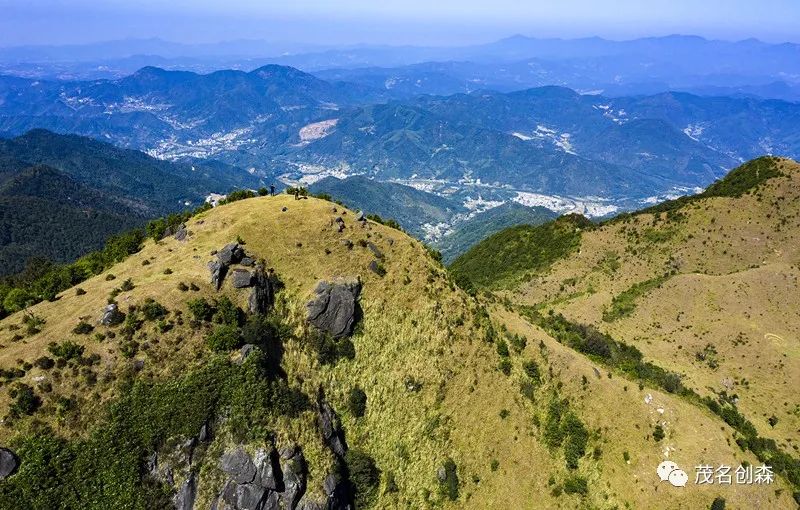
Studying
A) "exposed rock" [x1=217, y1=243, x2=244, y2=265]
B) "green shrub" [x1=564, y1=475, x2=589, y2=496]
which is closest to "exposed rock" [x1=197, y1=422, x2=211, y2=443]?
"exposed rock" [x1=217, y1=243, x2=244, y2=265]

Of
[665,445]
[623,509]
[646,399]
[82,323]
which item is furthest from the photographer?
[646,399]

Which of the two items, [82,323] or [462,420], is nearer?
[82,323]

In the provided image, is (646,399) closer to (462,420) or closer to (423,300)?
(462,420)

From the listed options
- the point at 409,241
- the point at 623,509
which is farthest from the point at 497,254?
the point at 623,509

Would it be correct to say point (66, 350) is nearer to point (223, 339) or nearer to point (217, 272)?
point (223, 339)

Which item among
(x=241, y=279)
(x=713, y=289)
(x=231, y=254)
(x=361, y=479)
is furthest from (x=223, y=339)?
(x=713, y=289)

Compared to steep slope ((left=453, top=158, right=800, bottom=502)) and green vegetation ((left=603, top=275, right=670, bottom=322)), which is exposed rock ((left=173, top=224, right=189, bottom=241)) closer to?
steep slope ((left=453, top=158, right=800, bottom=502))

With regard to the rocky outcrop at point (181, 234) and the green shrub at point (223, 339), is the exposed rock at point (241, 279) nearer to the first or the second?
the green shrub at point (223, 339)
